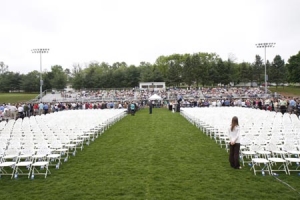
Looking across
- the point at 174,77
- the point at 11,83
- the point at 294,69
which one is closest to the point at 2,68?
the point at 11,83

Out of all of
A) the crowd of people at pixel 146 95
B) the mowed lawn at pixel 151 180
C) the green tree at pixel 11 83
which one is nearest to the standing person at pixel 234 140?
the mowed lawn at pixel 151 180

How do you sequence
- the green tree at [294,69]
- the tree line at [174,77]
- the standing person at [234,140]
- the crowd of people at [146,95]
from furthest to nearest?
1. the tree line at [174,77]
2. the green tree at [294,69]
3. the crowd of people at [146,95]
4. the standing person at [234,140]

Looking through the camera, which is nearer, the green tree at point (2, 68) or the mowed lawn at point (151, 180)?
the mowed lawn at point (151, 180)

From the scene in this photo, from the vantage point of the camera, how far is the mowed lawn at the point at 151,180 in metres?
6.71

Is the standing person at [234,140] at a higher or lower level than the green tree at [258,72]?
lower

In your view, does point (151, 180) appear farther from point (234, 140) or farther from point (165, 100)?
point (165, 100)

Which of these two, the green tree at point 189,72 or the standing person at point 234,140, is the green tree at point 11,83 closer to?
the green tree at point 189,72

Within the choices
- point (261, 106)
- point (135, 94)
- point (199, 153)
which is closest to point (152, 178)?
point (199, 153)

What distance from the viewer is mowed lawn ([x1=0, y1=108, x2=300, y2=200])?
22.0 ft

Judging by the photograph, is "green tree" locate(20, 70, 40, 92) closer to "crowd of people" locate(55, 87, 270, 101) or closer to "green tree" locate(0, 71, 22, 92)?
"green tree" locate(0, 71, 22, 92)

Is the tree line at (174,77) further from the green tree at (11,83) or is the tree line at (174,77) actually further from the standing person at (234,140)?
the standing person at (234,140)

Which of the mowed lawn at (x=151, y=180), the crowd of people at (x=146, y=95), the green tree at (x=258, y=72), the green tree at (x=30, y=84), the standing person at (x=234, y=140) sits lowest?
the mowed lawn at (x=151, y=180)

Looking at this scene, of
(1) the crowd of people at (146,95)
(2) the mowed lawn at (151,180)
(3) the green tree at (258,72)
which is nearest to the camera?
(2) the mowed lawn at (151,180)

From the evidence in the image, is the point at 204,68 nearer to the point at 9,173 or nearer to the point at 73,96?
the point at 73,96
